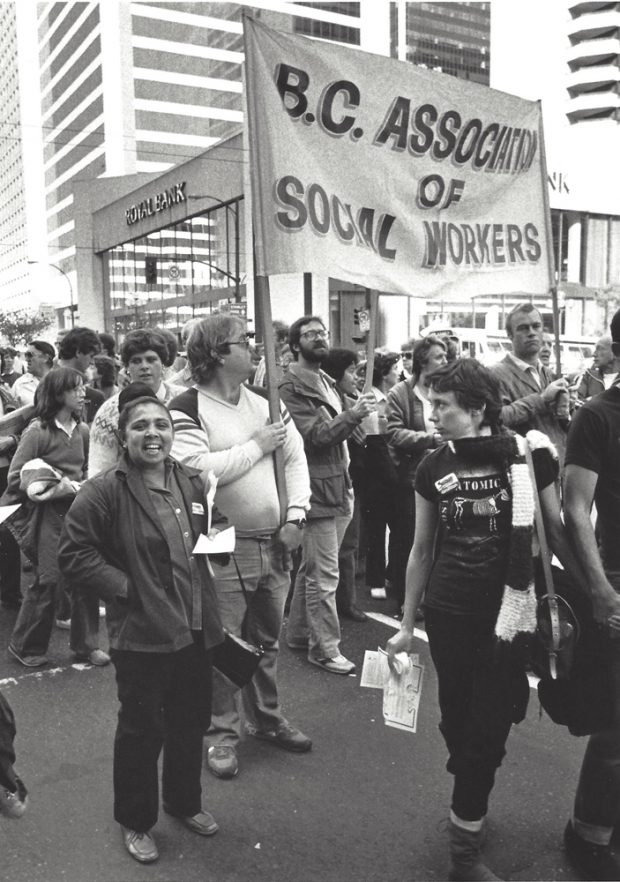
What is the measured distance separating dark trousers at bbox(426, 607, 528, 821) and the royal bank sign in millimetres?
33939

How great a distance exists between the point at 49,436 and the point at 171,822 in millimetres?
2522

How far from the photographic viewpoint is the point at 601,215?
151 ft

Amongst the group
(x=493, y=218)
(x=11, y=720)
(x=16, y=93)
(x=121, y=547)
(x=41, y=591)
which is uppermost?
(x=16, y=93)

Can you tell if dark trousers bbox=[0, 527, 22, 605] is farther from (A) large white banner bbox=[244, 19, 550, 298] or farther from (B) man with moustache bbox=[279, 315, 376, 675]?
(A) large white banner bbox=[244, 19, 550, 298]

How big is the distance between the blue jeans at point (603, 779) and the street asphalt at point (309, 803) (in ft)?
0.58

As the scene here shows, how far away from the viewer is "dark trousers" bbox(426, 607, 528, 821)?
2.64 m

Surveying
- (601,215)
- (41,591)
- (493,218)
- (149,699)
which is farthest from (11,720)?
(601,215)

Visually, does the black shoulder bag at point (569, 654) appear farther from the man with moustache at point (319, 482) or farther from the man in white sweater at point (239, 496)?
the man with moustache at point (319, 482)

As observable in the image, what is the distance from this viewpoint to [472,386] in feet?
9.00

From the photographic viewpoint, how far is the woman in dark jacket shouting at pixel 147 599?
2.79m

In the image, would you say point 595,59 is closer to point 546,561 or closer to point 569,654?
point 546,561

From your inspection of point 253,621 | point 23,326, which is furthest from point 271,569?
point 23,326

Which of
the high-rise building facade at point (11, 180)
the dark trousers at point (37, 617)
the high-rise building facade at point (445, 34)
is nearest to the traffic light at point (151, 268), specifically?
the dark trousers at point (37, 617)

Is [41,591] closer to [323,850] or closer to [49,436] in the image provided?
[49,436]
